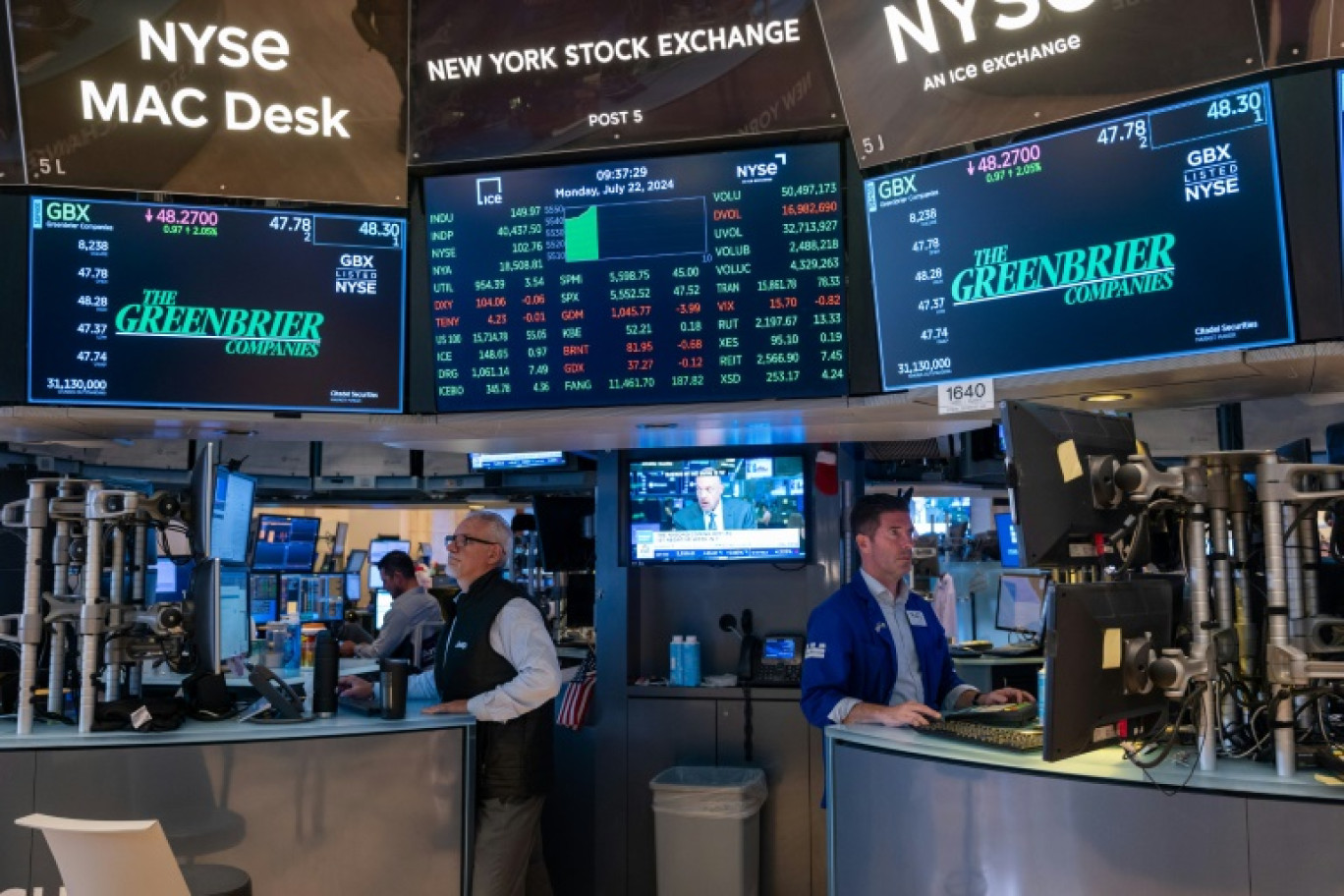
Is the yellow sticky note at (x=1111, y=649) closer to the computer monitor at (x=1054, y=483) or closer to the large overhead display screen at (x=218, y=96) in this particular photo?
the computer monitor at (x=1054, y=483)

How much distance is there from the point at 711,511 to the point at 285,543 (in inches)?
301

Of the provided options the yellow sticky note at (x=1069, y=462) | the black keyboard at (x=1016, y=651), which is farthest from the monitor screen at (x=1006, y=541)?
the yellow sticky note at (x=1069, y=462)

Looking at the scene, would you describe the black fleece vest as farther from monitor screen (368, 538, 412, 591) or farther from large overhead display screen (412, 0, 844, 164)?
monitor screen (368, 538, 412, 591)

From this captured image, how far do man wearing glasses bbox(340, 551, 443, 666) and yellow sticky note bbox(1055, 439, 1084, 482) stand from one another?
4.06 meters

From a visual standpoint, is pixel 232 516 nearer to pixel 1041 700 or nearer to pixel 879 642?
pixel 879 642

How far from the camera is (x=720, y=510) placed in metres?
4.95

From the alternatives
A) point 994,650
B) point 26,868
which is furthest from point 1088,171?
point 994,650

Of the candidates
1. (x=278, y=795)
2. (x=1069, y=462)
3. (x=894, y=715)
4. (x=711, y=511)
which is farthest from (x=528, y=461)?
(x=1069, y=462)

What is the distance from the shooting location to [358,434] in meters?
4.36

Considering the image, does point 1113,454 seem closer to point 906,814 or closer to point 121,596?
point 906,814

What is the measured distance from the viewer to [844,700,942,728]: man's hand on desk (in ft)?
10.7

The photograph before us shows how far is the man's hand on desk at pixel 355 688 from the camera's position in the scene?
417 cm

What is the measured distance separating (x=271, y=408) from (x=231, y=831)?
4.49 ft

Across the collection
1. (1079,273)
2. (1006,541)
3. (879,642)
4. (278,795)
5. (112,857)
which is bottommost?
(278,795)
